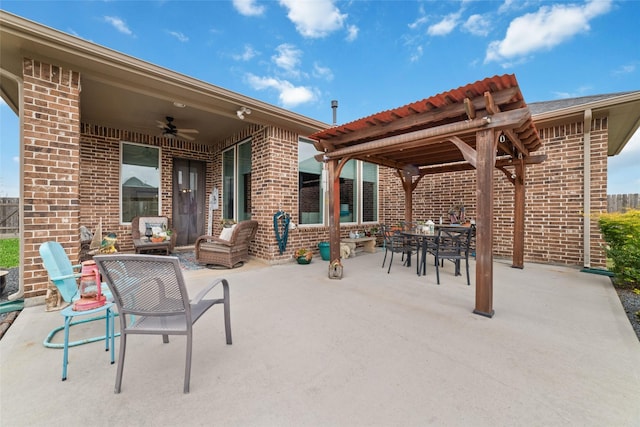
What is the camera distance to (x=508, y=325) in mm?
2441

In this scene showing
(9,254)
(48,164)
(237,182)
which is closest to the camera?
(48,164)

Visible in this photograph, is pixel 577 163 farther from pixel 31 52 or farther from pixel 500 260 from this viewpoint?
pixel 31 52

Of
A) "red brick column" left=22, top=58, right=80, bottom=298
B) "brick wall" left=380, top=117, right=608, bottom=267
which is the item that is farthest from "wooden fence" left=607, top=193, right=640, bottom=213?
"red brick column" left=22, top=58, right=80, bottom=298

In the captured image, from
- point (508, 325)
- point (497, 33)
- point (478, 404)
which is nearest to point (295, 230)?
point (508, 325)

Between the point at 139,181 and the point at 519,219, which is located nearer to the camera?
the point at 519,219

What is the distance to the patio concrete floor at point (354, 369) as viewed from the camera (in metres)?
1.37

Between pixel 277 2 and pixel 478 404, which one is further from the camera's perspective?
pixel 277 2

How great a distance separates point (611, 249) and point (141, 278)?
19.0 feet

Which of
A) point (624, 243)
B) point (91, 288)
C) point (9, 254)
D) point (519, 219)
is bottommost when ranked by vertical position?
point (9, 254)

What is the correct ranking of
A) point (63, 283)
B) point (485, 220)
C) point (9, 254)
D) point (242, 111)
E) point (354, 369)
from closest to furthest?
point (354, 369)
point (63, 283)
point (485, 220)
point (242, 111)
point (9, 254)

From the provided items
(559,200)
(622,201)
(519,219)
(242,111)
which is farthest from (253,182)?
(622,201)

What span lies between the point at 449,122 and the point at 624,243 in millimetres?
2957

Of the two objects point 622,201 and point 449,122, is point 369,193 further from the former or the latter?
point 622,201

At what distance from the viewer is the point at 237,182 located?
6.13m
